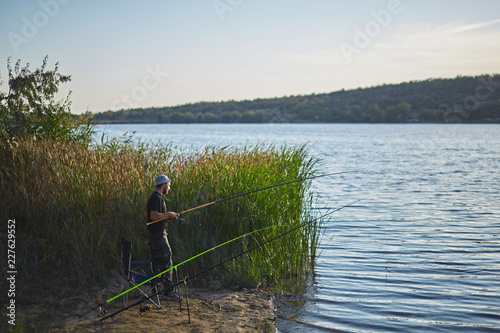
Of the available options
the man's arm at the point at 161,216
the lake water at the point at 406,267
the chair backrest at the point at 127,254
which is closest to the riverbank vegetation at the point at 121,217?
the lake water at the point at 406,267

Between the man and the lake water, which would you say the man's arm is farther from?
the lake water

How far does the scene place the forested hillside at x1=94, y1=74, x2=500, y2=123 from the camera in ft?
310

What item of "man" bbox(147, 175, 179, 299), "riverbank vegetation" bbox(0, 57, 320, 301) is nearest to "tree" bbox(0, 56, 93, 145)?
"riverbank vegetation" bbox(0, 57, 320, 301)

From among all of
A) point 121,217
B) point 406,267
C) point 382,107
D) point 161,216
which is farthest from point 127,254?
point 382,107

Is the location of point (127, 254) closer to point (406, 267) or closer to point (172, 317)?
point (172, 317)

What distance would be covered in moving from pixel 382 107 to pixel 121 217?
11601 centimetres

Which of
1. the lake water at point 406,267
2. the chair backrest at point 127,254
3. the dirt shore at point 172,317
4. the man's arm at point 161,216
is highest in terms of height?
the man's arm at point 161,216

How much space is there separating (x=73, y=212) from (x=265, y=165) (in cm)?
408

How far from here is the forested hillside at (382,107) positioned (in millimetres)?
94500

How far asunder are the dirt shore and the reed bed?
2.20 ft

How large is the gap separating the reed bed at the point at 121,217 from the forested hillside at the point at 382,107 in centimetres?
7856

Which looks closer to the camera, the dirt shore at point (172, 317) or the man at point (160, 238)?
the dirt shore at point (172, 317)

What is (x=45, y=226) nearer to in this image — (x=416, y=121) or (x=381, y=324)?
(x=381, y=324)

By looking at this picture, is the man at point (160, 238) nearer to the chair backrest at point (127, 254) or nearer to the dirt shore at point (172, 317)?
the dirt shore at point (172, 317)
